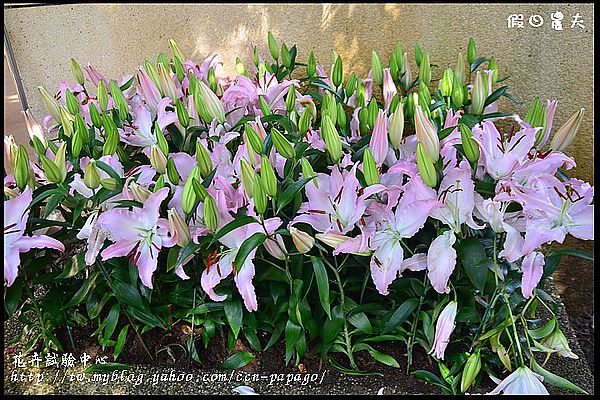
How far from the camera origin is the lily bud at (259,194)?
898 millimetres

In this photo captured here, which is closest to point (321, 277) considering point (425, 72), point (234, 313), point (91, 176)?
point (234, 313)

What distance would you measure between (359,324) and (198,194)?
34 centimetres

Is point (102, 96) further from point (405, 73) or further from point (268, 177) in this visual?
point (405, 73)

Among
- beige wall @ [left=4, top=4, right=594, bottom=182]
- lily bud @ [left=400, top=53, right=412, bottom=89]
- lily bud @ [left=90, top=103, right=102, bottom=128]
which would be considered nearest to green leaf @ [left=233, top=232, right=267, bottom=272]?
lily bud @ [left=90, top=103, right=102, bottom=128]

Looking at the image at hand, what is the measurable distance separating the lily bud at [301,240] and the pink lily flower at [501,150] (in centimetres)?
29

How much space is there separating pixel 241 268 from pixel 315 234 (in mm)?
120

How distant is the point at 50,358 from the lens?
3.81 feet

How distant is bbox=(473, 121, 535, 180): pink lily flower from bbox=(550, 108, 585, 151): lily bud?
16cm

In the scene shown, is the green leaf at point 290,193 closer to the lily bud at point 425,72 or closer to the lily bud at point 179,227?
the lily bud at point 179,227

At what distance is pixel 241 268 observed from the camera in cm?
90

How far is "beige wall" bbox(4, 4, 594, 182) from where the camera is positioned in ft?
4.83

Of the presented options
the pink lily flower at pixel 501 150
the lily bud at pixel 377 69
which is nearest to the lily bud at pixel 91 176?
the pink lily flower at pixel 501 150

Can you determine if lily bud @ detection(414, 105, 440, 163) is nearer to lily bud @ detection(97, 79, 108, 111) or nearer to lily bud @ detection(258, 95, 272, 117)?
lily bud @ detection(258, 95, 272, 117)

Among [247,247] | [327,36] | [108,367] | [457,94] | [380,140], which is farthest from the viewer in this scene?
[327,36]
